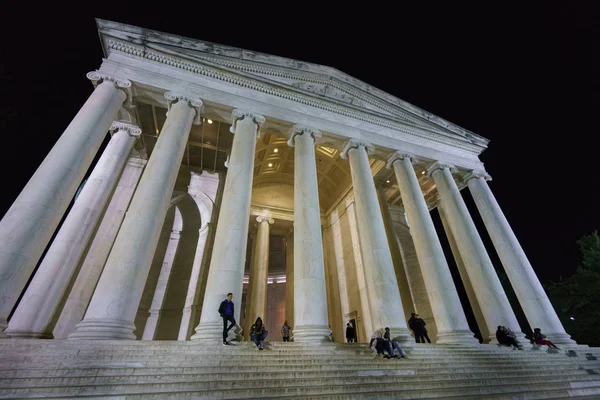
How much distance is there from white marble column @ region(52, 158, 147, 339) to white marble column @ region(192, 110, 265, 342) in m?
8.45

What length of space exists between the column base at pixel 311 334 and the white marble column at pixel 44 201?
31.7 feet

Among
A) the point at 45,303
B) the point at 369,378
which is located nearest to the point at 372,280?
the point at 369,378

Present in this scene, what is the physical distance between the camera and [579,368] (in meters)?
12.0

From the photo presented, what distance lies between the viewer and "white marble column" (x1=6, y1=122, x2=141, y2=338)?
11609 millimetres

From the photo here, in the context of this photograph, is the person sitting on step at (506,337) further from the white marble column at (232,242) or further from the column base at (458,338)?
the white marble column at (232,242)

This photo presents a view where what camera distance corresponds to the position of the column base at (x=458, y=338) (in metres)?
13.6

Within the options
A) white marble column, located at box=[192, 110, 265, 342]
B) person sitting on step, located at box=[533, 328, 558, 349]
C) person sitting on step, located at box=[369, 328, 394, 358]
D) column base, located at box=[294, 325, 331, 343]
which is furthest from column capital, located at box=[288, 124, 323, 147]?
person sitting on step, located at box=[533, 328, 558, 349]

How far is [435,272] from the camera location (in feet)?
51.8

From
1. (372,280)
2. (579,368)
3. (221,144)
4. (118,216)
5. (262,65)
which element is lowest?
Answer: (579,368)

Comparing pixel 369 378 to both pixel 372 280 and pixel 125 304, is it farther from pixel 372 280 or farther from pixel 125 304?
pixel 125 304

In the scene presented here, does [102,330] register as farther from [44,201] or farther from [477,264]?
[477,264]

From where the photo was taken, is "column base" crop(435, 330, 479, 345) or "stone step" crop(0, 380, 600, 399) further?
"column base" crop(435, 330, 479, 345)

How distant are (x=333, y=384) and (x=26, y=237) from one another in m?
11.4

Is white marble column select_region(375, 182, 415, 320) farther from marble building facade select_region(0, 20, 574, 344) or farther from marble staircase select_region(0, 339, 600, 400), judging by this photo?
marble staircase select_region(0, 339, 600, 400)
